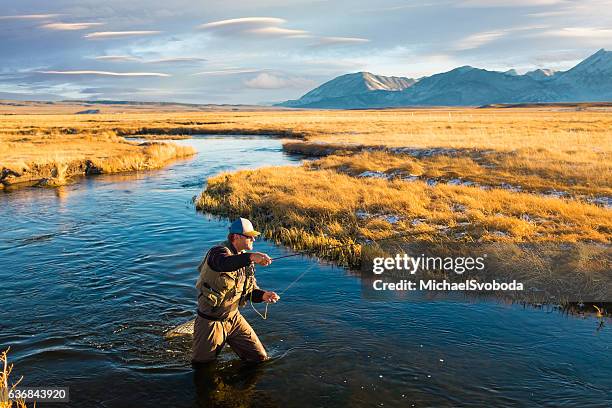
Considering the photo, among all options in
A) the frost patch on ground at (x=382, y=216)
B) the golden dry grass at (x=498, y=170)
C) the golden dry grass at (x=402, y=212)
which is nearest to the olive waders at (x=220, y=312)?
the golden dry grass at (x=402, y=212)

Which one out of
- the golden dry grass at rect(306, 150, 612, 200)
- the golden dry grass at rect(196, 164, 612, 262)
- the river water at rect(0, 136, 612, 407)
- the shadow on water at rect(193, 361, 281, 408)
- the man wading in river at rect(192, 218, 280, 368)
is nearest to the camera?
the man wading in river at rect(192, 218, 280, 368)

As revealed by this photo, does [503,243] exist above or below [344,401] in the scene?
above

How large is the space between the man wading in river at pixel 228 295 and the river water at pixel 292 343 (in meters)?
0.53

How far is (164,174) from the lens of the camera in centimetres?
3148

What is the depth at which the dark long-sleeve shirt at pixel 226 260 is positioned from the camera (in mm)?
6149

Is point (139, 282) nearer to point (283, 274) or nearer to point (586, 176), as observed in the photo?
point (283, 274)

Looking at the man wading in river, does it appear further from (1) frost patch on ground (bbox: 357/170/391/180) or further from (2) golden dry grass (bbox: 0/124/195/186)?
(2) golden dry grass (bbox: 0/124/195/186)

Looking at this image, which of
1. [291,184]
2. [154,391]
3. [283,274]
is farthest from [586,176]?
[154,391]

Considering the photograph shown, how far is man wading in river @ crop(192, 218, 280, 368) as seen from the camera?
632cm

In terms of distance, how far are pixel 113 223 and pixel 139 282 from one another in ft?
23.1

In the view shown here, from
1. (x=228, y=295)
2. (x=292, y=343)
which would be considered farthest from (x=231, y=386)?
(x=292, y=343)

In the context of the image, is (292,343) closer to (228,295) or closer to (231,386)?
(231,386)

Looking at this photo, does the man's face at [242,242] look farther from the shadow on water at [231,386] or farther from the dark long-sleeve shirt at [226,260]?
the shadow on water at [231,386]

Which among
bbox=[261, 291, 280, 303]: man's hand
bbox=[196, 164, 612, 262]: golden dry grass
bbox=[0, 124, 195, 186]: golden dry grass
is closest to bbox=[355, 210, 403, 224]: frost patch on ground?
bbox=[196, 164, 612, 262]: golden dry grass
